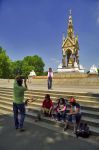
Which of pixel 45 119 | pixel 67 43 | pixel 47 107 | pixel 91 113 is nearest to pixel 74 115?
pixel 91 113

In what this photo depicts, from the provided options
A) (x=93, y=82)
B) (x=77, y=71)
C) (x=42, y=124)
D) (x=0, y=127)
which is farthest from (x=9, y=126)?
(x=77, y=71)

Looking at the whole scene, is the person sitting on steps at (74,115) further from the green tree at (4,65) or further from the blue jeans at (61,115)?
the green tree at (4,65)

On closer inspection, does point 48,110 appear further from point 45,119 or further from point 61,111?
point 61,111

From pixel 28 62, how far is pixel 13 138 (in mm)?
106144

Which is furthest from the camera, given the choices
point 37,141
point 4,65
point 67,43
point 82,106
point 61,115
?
point 4,65

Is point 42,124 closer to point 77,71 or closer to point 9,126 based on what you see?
point 9,126

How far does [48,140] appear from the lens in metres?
7.53

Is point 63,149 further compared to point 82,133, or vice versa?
point 82,133

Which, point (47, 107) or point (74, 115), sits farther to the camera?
point (47, 107)

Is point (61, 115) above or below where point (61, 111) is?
below

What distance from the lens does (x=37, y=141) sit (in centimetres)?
746

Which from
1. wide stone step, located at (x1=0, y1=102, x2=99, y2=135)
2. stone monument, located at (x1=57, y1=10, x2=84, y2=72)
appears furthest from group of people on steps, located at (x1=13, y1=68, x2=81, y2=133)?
stone monument, located at (x1=57, y1=10, x2=84, y2=72)

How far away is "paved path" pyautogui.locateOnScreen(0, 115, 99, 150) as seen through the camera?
6883 millimetres

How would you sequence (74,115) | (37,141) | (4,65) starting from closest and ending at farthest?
(37,141)
(74,115)
(4,65)
